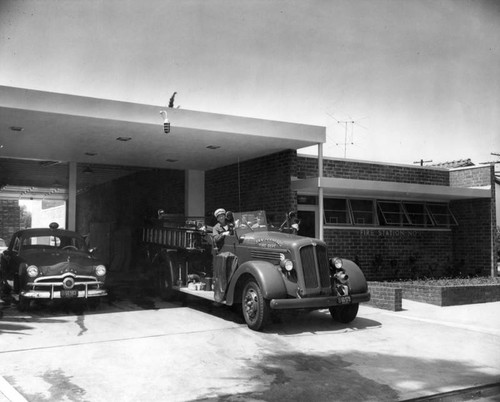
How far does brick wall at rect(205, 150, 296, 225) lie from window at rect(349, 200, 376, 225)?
9.96ft

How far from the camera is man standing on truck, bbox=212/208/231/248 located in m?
9.41

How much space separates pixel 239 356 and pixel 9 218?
60.5 ft

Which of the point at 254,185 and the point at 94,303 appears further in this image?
the point at 254,185

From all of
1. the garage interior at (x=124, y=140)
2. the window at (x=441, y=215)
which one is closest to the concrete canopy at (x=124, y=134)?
the garage interior at (x=124, y=140)

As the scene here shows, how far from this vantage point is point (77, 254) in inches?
407

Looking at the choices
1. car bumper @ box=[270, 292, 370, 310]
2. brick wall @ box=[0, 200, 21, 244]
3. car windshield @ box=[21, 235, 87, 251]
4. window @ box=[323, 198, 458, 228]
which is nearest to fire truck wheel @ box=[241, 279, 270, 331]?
car bumper @ box=[270, 292, 370, 310]

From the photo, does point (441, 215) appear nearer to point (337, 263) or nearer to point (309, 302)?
point (337, 263)

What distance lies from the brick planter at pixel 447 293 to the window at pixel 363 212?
3542 mm

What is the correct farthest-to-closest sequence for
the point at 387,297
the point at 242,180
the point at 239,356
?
the point at 242,180 → the point at 387,297 → the point at 239,356

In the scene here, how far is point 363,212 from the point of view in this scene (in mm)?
15586

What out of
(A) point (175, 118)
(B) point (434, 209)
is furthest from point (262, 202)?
(B) point (434, 209)

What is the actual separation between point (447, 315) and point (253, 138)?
5179 mm

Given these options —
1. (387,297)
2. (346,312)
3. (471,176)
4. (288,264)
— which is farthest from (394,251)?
(288,264)

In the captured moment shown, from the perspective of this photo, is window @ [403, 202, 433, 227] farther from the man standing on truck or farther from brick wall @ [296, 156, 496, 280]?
the man standing on truck
